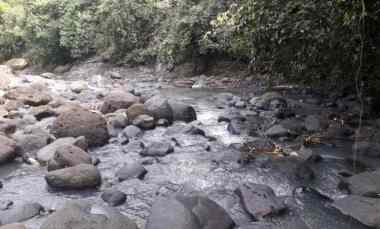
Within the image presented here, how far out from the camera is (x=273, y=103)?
9344mm

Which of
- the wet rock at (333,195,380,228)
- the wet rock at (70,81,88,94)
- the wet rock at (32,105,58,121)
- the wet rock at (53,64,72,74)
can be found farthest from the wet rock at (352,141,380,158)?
the wet rock at (53,64,72,74)

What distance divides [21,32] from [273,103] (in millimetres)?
15563

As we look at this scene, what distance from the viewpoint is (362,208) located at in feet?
14.0

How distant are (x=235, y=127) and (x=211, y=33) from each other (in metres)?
4.73

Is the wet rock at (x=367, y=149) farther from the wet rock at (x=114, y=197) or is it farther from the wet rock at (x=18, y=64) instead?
the wet rock at (x=18, y=64)

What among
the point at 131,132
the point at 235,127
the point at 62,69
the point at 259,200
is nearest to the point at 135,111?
the point at 131,132

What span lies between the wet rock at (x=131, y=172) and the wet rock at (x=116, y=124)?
1.87 metres

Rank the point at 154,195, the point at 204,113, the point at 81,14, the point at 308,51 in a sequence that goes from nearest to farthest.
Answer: the point at 154,195 → the point at 308,51 → the point at 204,113 → the point at 81,14

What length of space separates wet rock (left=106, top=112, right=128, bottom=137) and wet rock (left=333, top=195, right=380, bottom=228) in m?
4.38

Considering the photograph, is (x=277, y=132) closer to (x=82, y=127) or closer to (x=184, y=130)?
(x=184, y=130)

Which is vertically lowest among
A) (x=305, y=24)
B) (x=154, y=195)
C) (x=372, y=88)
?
(x=154, y=195)

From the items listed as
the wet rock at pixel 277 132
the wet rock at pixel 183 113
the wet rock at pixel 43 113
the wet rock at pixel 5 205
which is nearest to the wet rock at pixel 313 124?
the wet rock at pixel 277 132

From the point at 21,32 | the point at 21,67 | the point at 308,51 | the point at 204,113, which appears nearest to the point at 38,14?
the point at 21,32

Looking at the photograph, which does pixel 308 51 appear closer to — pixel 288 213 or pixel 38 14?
pixel 288 213
